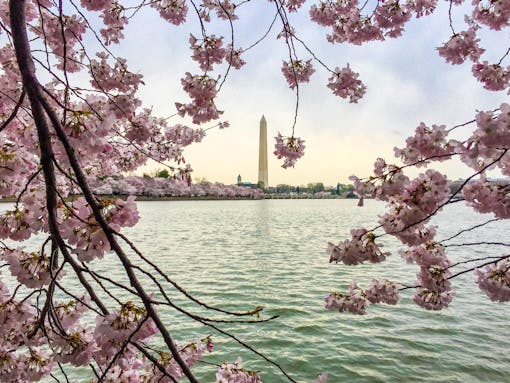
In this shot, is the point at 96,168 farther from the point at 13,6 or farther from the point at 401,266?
the point at 401,266

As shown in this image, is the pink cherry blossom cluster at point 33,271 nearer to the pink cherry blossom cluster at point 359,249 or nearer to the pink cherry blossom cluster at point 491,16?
the pink cherry blossom cluster at point 359,249

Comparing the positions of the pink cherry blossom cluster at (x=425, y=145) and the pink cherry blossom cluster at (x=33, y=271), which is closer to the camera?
the pink cherry blossom cluster at (x=33, y=271)

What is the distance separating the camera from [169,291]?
10688 millimetres

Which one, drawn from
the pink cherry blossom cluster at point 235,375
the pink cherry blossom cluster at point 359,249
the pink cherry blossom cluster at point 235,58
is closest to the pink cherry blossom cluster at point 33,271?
the pink cherry blossom cluster at point 235,375

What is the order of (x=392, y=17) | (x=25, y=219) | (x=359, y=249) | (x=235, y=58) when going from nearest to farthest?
(x=25, y=219) < (x=359, y=249) < (x=235, y=58) < (x=392, y=17)

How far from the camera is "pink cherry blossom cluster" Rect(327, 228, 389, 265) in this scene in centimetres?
330

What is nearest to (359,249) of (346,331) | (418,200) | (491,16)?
(418,200)

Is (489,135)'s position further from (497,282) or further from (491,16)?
(491,16)

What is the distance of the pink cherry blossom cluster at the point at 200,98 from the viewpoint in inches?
148

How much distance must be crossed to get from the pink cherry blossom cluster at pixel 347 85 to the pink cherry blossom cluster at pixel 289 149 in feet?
2.72

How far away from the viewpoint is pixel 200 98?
386 centimetres

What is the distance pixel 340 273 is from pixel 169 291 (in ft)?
→ 19.0

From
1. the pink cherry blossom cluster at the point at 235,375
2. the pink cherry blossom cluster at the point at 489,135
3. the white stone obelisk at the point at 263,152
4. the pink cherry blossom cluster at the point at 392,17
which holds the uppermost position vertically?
the white stone obelisk at the point at 263,152

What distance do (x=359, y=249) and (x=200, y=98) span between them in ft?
6.77
